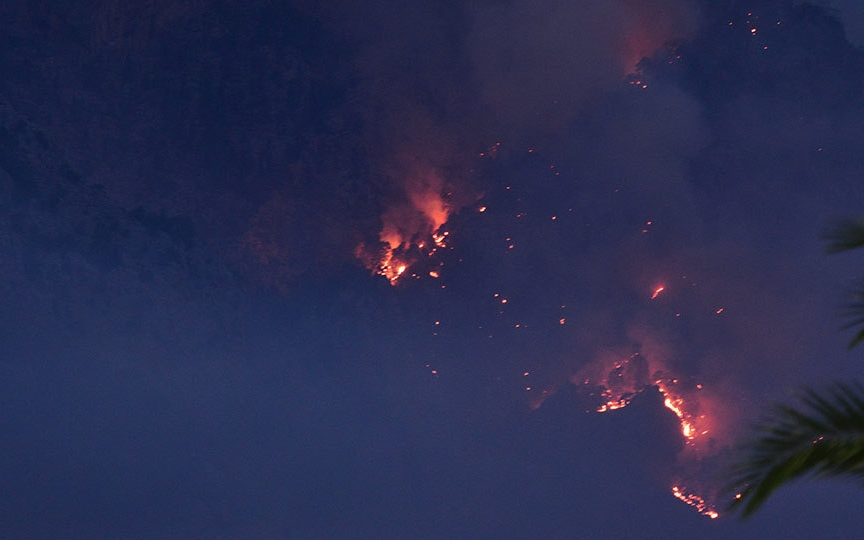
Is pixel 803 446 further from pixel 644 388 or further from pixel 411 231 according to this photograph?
pixel 644 388

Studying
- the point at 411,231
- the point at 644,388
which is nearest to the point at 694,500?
the point at 644,388

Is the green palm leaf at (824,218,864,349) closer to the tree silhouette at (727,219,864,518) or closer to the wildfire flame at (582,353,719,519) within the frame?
the tree silhouette at (727,219,864,518)

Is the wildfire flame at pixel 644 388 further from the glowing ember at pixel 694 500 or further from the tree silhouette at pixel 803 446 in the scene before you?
the tree silhouette at pixel 803 446

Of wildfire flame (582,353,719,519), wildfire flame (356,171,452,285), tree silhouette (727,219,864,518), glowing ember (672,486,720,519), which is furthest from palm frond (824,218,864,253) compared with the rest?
glowing ember (672,486,720,519)

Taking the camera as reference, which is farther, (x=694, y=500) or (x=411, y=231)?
(x=694, y=500)

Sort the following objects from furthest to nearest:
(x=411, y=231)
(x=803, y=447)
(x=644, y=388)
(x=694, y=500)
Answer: (x=694, y=500)
(x=644, y=388)
(x=411, y=231)
(x=803, y=447)

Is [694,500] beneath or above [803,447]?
above

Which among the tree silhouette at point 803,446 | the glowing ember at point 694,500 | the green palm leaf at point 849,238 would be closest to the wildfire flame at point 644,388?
the glowing ember at point 694,500
